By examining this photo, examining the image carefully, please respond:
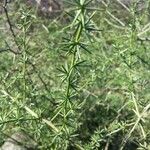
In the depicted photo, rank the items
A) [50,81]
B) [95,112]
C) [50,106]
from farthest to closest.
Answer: [50,81]
[95,112]
[50,106]

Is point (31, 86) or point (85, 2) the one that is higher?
point (85, 2)

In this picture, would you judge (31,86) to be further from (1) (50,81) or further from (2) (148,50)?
(2) (148,50)

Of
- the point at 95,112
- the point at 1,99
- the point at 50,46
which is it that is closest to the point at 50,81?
the point at 50,46

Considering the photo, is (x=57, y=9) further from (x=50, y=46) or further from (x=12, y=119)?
(x=12, y=119)

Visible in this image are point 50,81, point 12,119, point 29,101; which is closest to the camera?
point 12,119

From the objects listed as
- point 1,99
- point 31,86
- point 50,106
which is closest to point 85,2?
point 1,99

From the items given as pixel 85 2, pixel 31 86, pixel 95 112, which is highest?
pixel 85 2

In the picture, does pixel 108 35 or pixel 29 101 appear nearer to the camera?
pixel 29 101

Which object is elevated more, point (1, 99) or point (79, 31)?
point (79, 31)

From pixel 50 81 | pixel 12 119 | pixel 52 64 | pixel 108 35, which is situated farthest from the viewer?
pixel 108 35
